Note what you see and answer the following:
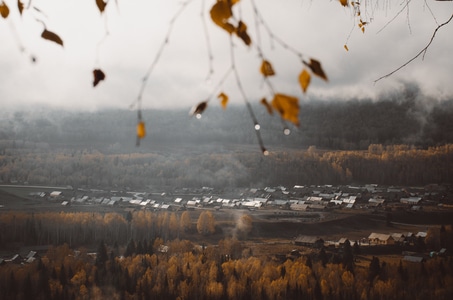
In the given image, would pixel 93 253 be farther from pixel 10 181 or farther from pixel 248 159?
pixel 248 159

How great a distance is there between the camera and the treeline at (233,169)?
60.0 metres

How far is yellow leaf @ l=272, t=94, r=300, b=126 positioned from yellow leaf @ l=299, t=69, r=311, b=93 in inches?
5.7

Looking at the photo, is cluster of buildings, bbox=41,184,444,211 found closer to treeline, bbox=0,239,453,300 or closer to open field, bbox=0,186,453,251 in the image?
open field, bbox=0,186,453,251

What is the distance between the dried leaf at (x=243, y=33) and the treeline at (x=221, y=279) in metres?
19.3

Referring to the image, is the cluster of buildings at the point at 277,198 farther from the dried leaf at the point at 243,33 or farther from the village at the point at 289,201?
the dried leaf at the point at 243,33

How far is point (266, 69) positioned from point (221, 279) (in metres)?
21.2

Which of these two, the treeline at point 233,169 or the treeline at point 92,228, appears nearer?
the treeline at point 92,228

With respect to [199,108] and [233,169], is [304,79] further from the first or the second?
[233,169]

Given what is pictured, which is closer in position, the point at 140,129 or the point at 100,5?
the point at 140,129

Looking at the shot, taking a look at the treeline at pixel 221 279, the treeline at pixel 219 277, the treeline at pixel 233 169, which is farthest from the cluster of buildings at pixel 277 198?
the treeline at pixel 221 279

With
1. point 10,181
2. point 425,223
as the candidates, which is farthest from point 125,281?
point 10,181

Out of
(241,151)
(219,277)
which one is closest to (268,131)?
(241,151)

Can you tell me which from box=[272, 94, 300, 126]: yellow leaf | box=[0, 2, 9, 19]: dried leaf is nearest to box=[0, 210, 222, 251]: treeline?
box=[0, 2, 9, 19]: dried leaf

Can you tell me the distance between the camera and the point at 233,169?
211ft
